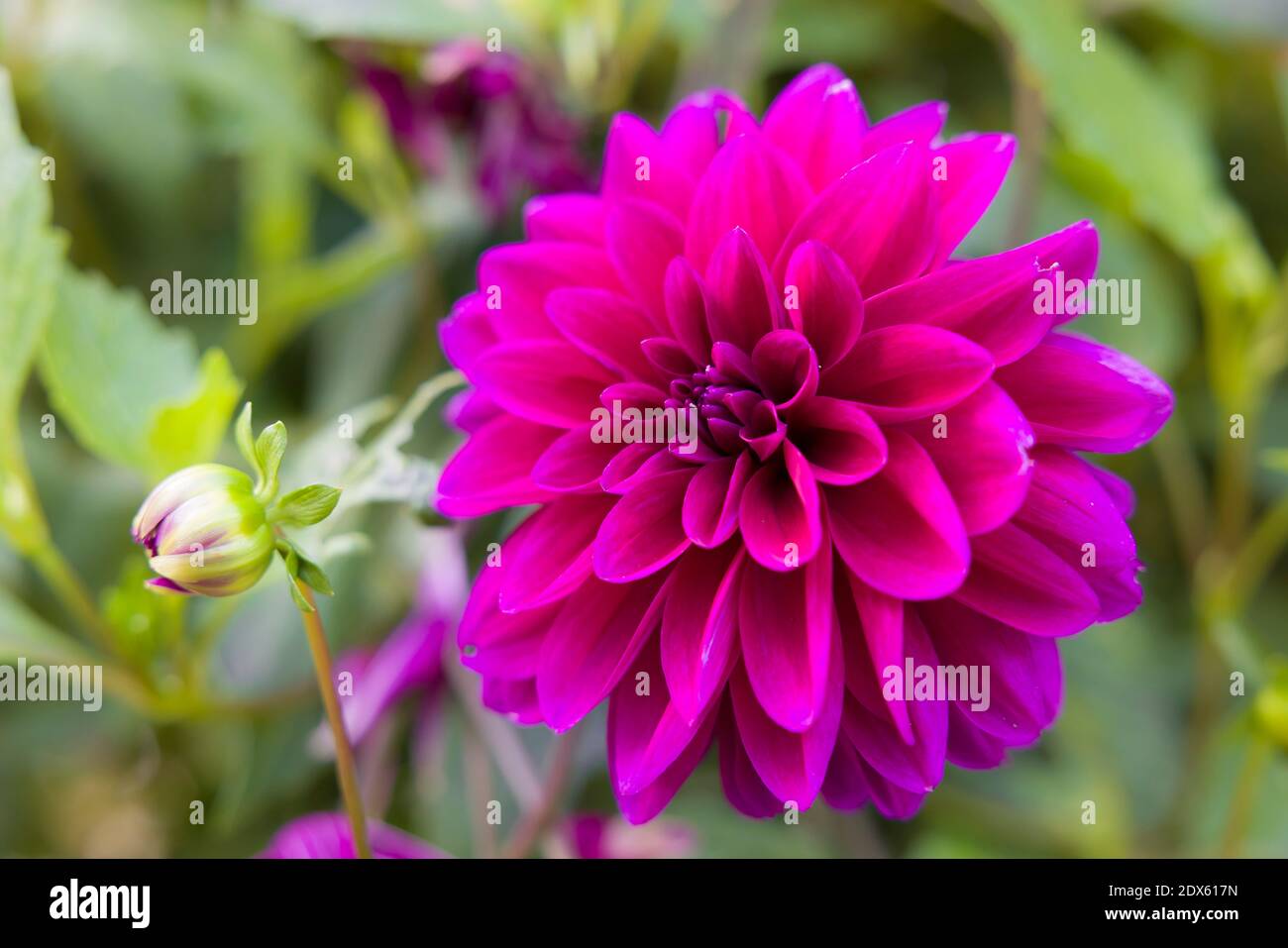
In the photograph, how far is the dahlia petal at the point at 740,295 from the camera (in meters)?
0.32

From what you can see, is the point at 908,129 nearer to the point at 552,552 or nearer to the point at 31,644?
the point at 552,552

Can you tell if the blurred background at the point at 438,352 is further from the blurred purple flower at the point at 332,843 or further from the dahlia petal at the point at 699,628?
the dahlia petal at the point at 699,628

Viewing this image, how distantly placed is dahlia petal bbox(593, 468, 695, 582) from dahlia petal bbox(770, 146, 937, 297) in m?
0.07

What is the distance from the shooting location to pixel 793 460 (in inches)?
12.8

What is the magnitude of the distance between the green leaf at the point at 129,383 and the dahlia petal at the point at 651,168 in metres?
0.17

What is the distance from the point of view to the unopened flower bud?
320 mm

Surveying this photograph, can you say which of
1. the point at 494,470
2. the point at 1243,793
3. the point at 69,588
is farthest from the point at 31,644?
the point at 1243,793

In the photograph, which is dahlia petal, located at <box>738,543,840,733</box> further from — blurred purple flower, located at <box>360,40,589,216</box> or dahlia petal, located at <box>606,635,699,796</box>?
blurred purple flower, located at <box>360,40,589,216</box>

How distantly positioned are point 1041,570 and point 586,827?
30 centimetres

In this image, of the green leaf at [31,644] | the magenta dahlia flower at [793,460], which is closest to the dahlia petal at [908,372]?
the magenta dahlia flower at [793,460]

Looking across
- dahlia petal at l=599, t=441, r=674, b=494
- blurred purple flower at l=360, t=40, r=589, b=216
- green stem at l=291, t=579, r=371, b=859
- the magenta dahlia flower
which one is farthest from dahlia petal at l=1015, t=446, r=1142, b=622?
blurred purple flower at l=360, t=40, r=589, b=216

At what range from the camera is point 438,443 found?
0.57 m

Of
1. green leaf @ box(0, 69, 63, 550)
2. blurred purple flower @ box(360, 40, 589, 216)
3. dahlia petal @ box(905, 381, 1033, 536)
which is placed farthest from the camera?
blurred purple flower @ box(360, 40, 589, 216)
